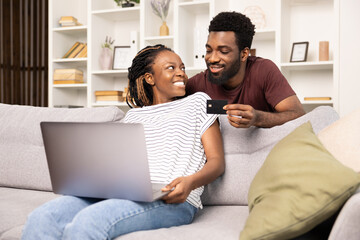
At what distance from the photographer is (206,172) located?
141 cm

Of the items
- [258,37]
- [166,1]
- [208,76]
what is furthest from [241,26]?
[166,1]

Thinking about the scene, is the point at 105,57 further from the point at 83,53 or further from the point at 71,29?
the point at 71,29

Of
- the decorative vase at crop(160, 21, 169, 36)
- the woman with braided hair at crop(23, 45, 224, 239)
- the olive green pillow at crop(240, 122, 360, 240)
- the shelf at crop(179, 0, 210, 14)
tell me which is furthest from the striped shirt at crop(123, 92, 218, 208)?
the decorative vase at crop(160, 21, 169, 36)

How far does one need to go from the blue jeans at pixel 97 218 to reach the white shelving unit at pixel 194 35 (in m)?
2.28

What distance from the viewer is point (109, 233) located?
3.87 ft

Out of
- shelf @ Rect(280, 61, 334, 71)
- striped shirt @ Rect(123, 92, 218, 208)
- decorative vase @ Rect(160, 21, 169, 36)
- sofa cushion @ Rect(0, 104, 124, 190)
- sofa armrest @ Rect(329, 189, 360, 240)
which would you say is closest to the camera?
sofa armrest @ Rect(329, 189, 360, 240)

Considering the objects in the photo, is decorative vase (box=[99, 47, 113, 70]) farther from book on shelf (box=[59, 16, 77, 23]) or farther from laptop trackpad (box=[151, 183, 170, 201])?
laptop trackpad (box=[151, 183, 170, 201])

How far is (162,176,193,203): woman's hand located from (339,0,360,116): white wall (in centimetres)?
220

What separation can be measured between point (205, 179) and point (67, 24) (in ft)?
10.4

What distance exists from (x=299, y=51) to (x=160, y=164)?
2347mm

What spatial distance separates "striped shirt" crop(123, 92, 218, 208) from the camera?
4.72 ft

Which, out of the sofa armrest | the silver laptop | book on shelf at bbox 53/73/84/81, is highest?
book on shelf at bbox 53/73/84/81

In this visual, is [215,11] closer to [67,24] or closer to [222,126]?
[67,24]

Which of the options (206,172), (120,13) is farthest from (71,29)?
(206,172)
